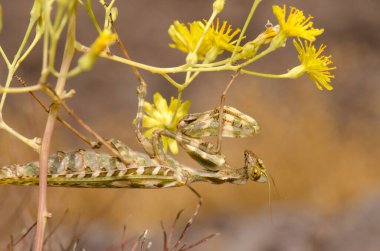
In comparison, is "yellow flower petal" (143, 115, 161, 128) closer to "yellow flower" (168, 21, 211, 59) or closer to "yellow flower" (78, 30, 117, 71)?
"yellow flower" (168, 21, 211, 59)

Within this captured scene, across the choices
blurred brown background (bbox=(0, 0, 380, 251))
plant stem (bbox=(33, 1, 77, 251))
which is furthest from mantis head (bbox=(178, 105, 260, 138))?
blurred brown background (bbox=(0, 0, 380, 251))

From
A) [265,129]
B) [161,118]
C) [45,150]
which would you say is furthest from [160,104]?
[265,129]

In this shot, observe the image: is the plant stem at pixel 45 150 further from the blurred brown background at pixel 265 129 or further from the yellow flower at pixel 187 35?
the blurred brown background at pixel 265 129

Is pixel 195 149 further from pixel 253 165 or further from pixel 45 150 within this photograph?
pixel 45 150

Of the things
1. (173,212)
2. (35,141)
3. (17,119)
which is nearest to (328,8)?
(173,212)

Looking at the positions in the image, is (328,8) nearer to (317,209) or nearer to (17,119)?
(317,209)

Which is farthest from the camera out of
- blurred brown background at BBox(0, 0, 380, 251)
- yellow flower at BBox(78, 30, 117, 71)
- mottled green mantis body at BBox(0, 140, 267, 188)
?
blurred brown background at BBox(0, 0, 380, 251)
